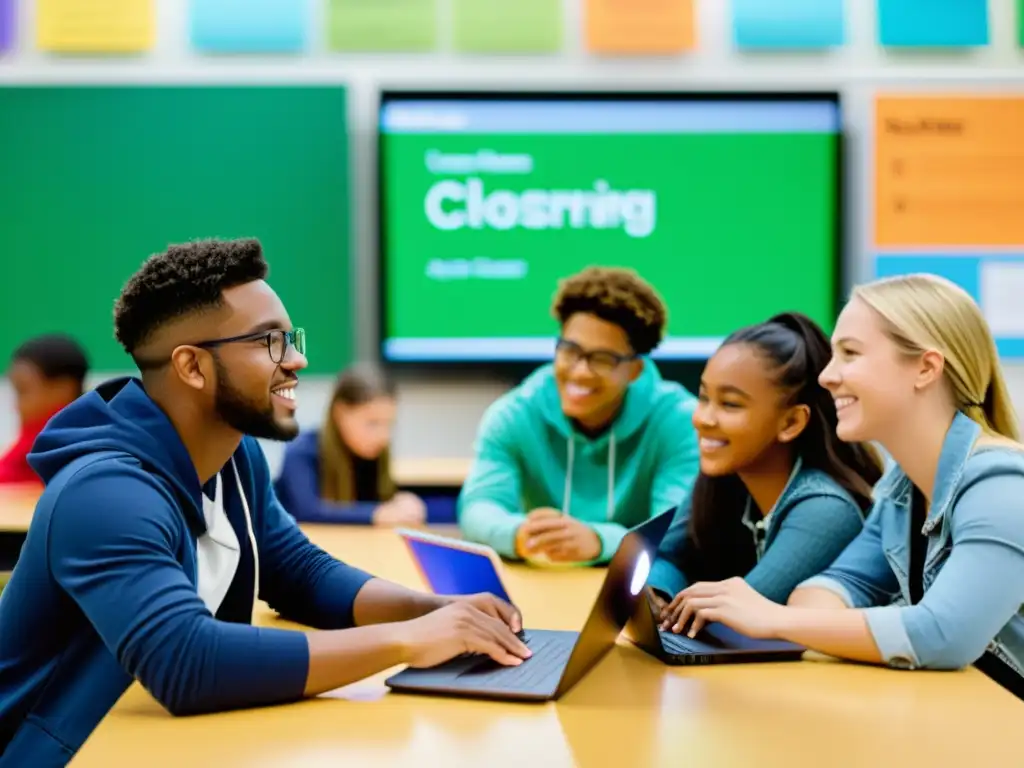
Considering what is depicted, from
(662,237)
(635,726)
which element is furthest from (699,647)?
(662,237)

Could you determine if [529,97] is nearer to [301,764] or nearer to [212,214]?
[212,214]

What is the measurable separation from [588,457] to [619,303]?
37 cm

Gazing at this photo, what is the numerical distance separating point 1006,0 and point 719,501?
10.8 ft

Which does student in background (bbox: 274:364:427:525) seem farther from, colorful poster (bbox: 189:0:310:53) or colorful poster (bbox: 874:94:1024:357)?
colorful poster (bbox: 874:94:1024:357)

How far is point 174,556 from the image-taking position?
1343 mm

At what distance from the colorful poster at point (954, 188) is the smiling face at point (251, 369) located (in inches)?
133

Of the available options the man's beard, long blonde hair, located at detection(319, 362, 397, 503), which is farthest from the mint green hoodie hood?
the man's beard

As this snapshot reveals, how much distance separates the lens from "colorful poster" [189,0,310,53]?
13.7 feet

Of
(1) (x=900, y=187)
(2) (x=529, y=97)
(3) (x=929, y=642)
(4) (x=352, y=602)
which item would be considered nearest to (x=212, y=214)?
(2) (x=529, y=97)

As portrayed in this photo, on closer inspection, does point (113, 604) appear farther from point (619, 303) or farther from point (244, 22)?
point (244, 22)

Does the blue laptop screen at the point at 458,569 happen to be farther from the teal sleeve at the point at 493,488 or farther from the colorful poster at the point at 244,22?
the colorful poster at the point at 244,22

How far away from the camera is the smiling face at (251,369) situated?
145cm

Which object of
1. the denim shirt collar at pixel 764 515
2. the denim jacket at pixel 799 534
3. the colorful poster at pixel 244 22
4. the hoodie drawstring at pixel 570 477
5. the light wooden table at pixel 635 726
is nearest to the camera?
the light wooden table at pixel 635 726

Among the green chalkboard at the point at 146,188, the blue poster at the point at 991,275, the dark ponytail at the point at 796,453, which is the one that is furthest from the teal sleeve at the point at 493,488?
the blue poster at the point at 991,275
